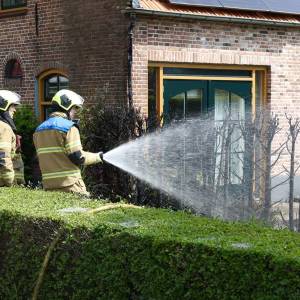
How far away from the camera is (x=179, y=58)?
12.7 m

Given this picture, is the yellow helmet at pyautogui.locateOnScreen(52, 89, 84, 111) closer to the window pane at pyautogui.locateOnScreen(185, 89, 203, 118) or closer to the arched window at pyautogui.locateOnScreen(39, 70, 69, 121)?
the window pane at pyautogui.locateOnScreen(185, 89, 203, 118)

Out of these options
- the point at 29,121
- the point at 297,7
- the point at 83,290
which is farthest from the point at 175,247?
the point at 297,7

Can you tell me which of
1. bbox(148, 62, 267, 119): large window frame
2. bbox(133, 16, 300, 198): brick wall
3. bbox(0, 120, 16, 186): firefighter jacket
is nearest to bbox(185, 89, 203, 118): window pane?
bbox(148, 62, 267, 119): large window frame

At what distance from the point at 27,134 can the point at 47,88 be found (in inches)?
42.9

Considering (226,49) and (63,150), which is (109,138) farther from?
(226,49)

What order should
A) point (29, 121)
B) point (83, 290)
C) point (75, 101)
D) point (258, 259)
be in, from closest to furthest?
point (258, 259)
point (83, 290)
point (75, 101)
point (29, 121)

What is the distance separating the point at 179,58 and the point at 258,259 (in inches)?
347

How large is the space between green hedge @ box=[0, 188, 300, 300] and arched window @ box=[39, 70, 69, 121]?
7668 mm

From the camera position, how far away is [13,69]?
14.8 metres

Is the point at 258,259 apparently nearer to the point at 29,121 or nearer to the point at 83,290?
the point at 83,290

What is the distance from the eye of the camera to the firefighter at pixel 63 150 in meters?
7.94

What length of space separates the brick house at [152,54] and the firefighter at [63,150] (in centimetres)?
366

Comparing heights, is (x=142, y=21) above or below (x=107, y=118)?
above

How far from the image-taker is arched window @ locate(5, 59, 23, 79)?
1462 cm
